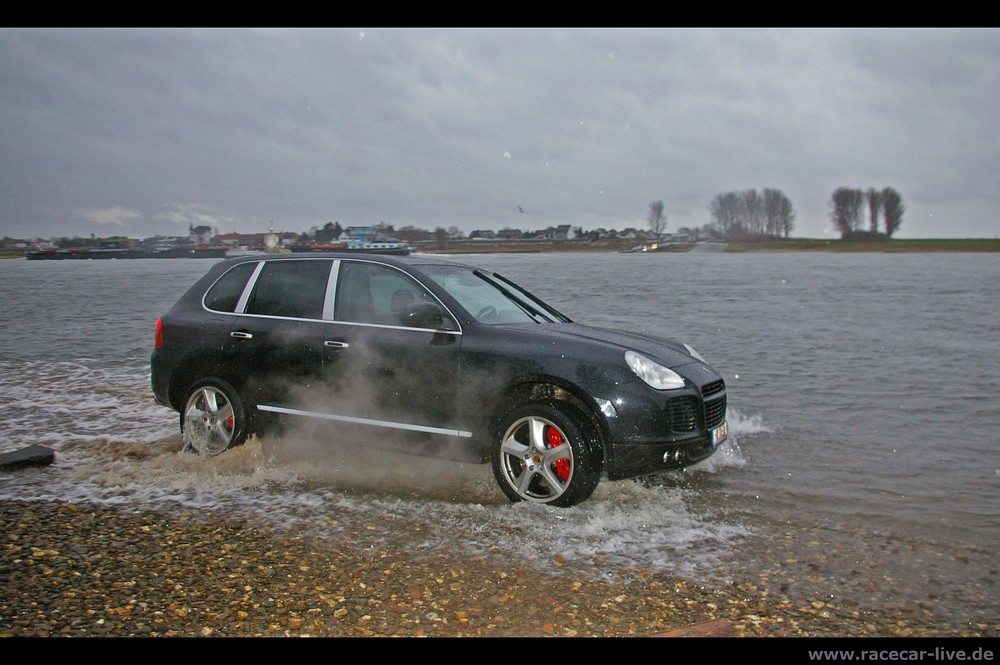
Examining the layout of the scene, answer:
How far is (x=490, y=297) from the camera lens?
6203 millimetres

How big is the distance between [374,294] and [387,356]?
0.59 meters

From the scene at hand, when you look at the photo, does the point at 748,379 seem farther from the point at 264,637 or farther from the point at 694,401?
the point at 264,637

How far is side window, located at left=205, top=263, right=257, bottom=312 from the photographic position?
21.9 feet

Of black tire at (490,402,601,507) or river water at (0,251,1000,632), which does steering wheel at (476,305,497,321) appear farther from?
river water at (0,251,1000,632)

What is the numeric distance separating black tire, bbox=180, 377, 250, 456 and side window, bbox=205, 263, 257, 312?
25.8 inches

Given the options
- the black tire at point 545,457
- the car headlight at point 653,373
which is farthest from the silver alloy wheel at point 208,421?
the car headlight at point 653,373

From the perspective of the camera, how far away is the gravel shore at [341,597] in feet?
11.4

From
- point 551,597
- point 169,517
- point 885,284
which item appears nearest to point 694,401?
point 551,597

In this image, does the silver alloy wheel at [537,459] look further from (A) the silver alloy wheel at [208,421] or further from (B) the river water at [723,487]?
(A) the silver alloy wheel at [208,421]

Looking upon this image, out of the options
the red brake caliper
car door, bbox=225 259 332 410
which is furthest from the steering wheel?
car door, bbox=225 259 332 410

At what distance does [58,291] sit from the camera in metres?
34.8

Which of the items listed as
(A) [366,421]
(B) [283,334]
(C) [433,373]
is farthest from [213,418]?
(C) [433,373]

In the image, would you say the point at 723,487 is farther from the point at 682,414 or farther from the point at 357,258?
the point at 357,258

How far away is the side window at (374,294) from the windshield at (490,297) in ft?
0.72
